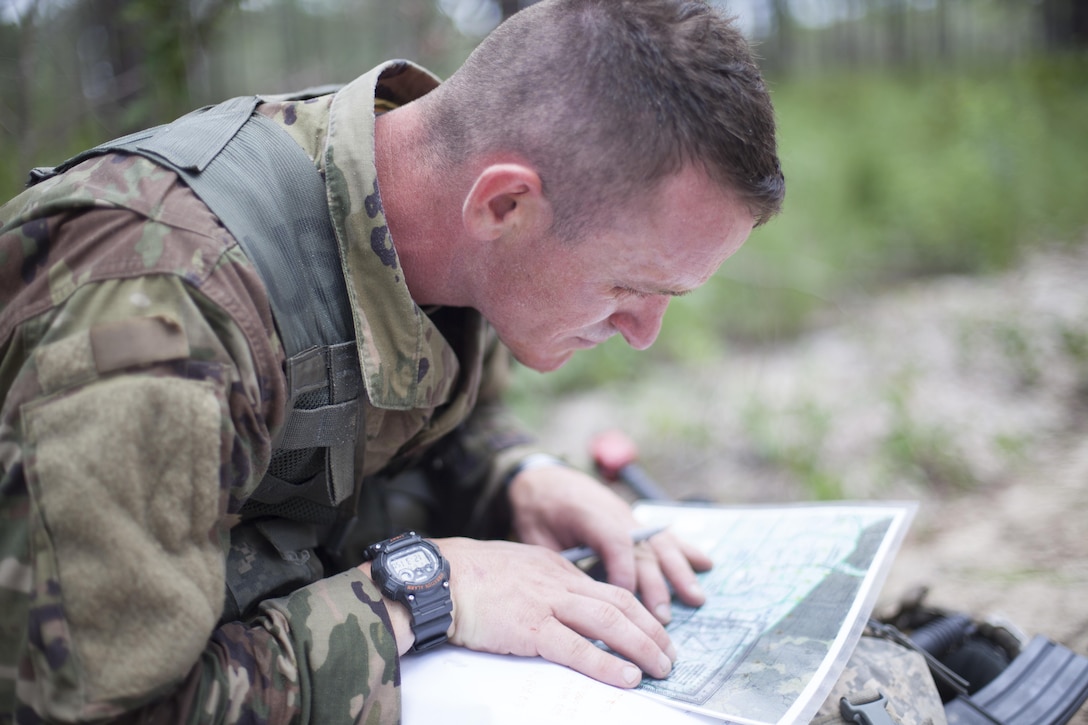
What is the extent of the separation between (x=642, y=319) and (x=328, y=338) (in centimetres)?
59

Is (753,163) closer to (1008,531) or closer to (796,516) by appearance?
(796,516)

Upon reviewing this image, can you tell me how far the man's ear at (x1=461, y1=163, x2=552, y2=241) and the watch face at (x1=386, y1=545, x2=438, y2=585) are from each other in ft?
1.82

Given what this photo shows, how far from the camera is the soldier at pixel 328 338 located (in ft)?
3.32

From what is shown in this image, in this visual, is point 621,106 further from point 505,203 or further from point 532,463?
point 532,463

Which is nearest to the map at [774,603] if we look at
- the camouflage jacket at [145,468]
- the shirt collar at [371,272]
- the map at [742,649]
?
the map at [742,649]

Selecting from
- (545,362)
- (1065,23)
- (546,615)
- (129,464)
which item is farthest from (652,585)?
(1065,23)

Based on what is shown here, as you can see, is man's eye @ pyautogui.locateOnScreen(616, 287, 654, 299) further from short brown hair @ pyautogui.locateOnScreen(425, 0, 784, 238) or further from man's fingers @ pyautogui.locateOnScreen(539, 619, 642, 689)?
man's fingers @ pyautogui.locateOnScreen(539, 619, 642, 689)

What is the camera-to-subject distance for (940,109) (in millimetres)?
8398

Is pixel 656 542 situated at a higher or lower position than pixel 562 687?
lower

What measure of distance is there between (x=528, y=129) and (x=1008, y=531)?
2285 millimetres

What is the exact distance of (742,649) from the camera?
1.49 metres

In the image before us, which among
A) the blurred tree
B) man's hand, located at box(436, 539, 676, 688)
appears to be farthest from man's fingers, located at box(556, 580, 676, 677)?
the blurred tree

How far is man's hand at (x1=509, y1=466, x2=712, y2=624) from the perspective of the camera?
172 cm

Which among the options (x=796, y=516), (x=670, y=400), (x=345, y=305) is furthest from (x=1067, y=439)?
(x=345, y=305)
